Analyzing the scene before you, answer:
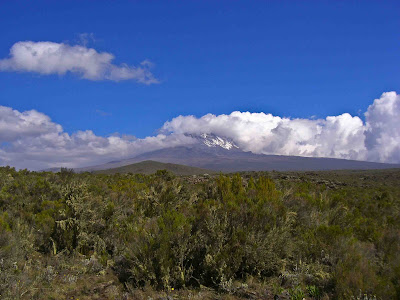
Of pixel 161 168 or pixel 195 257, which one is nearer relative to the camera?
pixel 195 257

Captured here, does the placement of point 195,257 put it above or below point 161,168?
above

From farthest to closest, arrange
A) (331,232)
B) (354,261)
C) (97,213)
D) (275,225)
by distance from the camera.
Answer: (97,213) → (331,232) → (275,225) → (354,261)

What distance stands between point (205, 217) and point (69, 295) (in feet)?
11.0

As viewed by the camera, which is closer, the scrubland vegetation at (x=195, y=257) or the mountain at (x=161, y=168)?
the scrubland vegetation at (x=195, y=257)

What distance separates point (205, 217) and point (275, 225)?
172 centimetres

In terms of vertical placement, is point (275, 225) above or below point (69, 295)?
above

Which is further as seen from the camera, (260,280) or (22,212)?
A: (22,212)

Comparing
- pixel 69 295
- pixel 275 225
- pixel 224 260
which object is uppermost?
pixel 275 225

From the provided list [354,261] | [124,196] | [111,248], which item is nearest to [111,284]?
[111,248]

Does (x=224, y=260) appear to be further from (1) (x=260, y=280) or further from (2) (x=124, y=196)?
(2) (x=124, y=196)

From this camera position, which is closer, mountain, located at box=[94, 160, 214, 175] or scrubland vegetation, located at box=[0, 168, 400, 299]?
scrubland vegetation, located at box=[0, 168, 400, 299]

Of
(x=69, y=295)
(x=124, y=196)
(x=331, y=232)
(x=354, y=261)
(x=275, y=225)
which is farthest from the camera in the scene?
(x=124, y=196)

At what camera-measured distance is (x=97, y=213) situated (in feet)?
30.4

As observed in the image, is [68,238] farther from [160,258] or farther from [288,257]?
[288,257]
